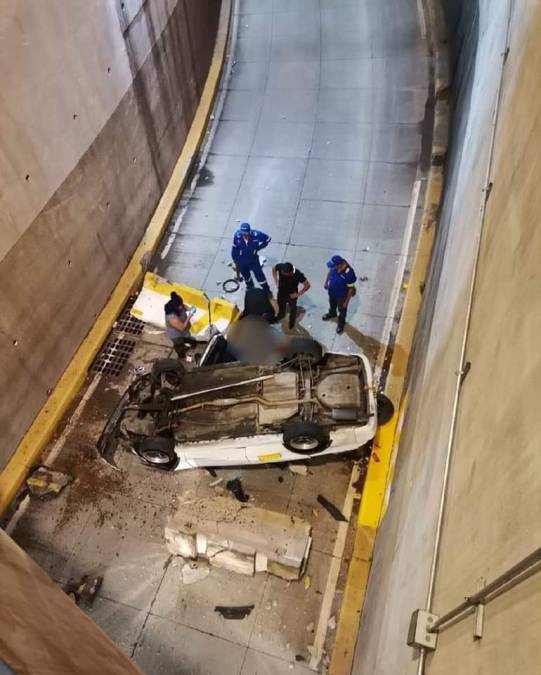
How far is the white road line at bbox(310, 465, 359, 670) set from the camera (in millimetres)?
5032

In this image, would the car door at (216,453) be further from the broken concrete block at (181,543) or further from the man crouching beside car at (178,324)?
the man crouching beside car at (178,324)

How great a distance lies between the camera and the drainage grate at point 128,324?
742 centimetres

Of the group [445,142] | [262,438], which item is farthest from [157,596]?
[445,142]

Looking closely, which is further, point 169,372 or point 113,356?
point 113,356

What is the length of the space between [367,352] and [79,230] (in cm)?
405

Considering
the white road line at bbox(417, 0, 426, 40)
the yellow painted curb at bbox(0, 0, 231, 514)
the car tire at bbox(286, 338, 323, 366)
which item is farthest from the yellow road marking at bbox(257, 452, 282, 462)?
the white road line at bbox(417, 0, 426, 40)

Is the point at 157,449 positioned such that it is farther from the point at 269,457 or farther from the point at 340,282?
the point at 340,282

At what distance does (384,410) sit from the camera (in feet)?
19.9

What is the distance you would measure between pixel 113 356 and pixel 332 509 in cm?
363

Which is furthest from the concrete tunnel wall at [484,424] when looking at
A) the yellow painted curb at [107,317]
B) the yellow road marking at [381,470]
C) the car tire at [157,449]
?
the yellow painted curb at [107,317]

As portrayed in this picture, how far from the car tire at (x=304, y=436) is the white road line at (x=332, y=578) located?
0.96 metres

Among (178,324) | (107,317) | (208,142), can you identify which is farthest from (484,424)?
(208,142)

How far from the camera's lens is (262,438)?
5207mm

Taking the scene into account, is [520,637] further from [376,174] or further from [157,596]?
[376,174]
